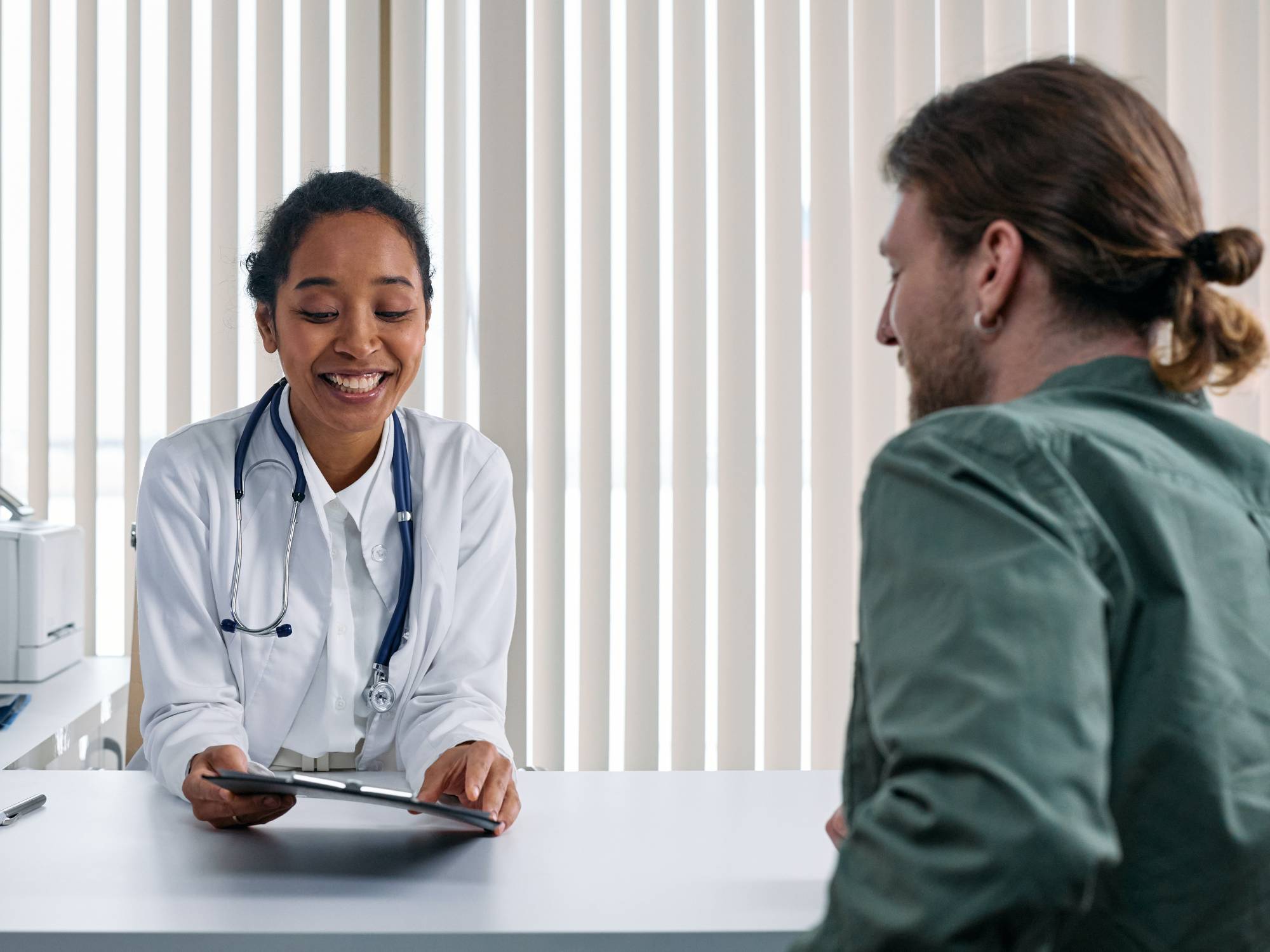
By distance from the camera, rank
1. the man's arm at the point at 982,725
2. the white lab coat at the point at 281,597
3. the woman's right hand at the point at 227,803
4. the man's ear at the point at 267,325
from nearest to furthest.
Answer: the man's arm at the point at 982,725, the woman's right hand at the point at 227,803, the white lab coat at the point at 281,597, the man's ear at the point at 267,325

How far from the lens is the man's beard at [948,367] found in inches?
33.7

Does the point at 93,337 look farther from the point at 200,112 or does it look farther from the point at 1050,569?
the point at 1050,569

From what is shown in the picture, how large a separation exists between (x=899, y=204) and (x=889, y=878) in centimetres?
60

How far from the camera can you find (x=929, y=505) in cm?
62

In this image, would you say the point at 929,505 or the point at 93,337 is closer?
the point at 929,505

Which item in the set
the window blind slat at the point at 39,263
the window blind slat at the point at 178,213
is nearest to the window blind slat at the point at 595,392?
the window blind slat at the point at 178,213

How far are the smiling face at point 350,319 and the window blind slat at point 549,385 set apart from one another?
1047 millimetres

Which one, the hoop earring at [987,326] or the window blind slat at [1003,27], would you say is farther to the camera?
the window blind slat at [1003,27]

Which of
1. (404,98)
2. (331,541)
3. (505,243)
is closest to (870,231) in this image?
(505,243)

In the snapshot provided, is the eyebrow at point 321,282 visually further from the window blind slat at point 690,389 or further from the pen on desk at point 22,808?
the window blind slat at point 690,389

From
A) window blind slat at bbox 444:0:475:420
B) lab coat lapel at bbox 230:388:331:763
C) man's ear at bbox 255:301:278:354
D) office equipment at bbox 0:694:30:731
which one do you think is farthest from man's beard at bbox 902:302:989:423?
window blind slat at bbox 444:0:475:420

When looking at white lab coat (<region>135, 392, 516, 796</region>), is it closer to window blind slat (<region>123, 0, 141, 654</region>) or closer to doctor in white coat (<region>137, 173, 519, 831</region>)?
doctor in white coat (<region>137, 173, 519, 831</region>)

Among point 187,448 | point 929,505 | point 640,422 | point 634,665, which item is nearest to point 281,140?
point 640,422

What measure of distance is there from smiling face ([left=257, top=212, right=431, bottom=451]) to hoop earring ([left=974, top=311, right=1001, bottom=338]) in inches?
40.8
